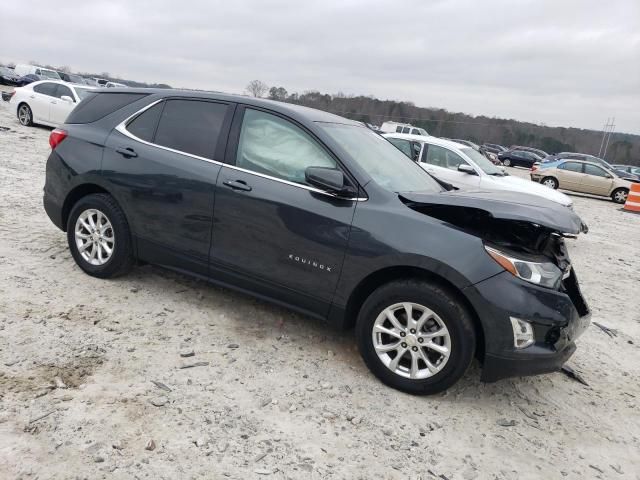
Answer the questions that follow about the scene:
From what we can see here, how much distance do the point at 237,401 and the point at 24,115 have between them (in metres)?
15.7

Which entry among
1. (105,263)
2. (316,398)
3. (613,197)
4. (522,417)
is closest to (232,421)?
(316,398)

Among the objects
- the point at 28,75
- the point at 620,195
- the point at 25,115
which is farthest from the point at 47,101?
the point at 28,75

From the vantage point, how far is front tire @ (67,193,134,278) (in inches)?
164

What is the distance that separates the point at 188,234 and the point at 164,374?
1.18 meters

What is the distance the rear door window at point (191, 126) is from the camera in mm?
3902

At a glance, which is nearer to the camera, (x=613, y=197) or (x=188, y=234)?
(x=188, y=234)

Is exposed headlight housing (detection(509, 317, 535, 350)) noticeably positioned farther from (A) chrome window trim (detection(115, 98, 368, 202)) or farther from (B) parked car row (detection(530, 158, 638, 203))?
(B) parked car row (detection(530, 158, 638, 203))

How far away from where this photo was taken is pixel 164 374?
315 cm

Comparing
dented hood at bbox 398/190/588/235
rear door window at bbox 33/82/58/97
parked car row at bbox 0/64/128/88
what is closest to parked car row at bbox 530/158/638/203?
rear door window at bbox 33/82/58/97

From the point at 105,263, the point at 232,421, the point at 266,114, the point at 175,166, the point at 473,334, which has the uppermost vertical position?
the point at 266,114

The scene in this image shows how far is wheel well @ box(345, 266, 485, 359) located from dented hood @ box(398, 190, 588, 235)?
47 cm

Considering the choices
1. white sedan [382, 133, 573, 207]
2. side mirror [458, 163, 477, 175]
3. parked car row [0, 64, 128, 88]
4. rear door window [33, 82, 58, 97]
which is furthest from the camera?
parked car row [0, 64, 128, 88]

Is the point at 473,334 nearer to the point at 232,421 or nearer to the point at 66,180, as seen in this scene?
the point at 232,421

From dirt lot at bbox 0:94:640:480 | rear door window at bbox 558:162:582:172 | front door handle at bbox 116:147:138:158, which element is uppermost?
rear door window at bbox 558:162:582:172
